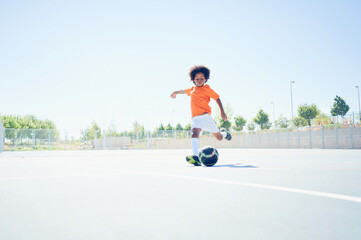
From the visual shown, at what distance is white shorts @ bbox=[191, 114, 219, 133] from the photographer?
6379 mm

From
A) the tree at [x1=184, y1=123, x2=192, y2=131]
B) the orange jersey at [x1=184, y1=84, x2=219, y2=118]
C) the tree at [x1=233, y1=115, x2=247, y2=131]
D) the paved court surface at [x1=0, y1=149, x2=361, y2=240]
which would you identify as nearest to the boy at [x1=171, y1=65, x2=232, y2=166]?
the orange jersey at [x1=184, y1=84, x2=219, y2=118]

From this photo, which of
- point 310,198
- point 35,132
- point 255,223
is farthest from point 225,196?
point 35,132

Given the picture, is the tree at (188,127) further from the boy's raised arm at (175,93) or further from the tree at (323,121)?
the boy's raised arm at (175,93)

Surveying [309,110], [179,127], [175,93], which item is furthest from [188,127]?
[175,93]

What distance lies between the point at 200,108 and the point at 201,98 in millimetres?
241

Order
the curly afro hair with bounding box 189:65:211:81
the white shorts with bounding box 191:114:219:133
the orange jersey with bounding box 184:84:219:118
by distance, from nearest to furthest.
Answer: the white shorts with bounding box 191:114:219:133, the orange jersey with bounding box 184:84:219:118, the curly afro hair with bounding box 189:65:211:81

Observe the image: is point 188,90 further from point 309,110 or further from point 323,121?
point 309,110

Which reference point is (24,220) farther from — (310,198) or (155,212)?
(310,198)

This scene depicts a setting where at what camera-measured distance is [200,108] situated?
654cm

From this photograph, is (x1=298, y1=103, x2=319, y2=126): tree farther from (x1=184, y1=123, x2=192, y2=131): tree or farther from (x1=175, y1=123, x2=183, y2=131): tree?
(x1=175, y1=123, x2=183, y2=131): tree

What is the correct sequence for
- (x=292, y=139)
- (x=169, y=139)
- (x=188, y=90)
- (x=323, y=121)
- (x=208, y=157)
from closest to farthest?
(x=208, y=157), (x=188, y=90), (x=323, y=121), (x=292, y=139), (x=169, y=139)

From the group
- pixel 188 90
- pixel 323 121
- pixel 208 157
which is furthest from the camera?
pixel 323 121

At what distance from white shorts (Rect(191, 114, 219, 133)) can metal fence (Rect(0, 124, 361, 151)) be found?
22509mm

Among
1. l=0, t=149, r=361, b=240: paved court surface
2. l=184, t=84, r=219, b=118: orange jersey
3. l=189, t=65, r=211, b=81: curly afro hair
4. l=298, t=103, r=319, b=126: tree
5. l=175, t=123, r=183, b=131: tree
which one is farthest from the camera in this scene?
l=175, t=123, r=183, b=131: tree
